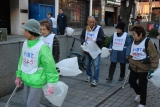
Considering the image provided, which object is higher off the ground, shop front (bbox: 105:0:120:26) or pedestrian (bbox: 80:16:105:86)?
shop front (bbox: 105:0:120:26)

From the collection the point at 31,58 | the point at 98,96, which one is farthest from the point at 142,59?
the point at 31,58

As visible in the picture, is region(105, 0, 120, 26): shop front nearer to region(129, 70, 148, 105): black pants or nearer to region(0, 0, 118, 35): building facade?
region(0, 0, 118, 35): building facade

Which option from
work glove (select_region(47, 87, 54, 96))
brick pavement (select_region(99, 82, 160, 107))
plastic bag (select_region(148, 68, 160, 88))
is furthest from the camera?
brick pavement (select_region(99, 82, 160, 107))

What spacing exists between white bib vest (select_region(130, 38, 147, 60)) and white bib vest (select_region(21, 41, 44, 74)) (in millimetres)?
2098

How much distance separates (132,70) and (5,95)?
2688mm

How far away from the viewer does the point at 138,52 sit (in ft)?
14.6

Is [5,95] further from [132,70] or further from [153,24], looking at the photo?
[153,24]

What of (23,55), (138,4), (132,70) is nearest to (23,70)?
(23,55)

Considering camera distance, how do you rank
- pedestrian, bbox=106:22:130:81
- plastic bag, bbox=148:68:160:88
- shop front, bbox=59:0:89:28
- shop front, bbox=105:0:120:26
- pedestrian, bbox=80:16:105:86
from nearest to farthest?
plastic bag, bbox=148:68:160:88, pedestrian, bbox=80:16:105:86, pedestrian, bbox=106:22:130:81, shop front, bbox=59:0:89:28, shop front, bbox=105:0:120:26

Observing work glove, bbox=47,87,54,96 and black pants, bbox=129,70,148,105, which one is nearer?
work glove, bbox=47,87,54,96

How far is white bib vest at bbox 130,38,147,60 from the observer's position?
4.38 metres

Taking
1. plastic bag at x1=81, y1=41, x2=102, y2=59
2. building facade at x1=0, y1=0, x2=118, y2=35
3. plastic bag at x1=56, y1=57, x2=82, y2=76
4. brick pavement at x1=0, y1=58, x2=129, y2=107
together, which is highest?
building facade at x1=0, y1=0, x2=118, y2=35

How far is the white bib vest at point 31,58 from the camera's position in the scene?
10.0ft

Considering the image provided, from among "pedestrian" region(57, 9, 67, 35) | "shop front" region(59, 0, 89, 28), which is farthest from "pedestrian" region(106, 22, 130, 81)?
"shop front" region(59, 0, 89, 28)
